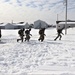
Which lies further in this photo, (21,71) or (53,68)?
(53,68)

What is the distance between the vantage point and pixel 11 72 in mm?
6332

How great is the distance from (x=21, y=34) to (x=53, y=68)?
12272 millimetres

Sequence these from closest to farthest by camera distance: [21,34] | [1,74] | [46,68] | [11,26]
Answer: [1,74] < [46,68] < [21,34] < [11,26]

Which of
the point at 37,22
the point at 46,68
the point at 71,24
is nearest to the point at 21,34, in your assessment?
the point at 46,68

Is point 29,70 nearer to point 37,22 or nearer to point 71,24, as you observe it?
point 71,24

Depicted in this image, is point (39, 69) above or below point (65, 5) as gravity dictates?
below

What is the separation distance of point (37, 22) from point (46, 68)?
8465 centimetres

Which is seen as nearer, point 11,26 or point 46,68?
point 46,68

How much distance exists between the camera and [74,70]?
21.4 feet

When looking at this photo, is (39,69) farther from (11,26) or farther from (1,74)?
(11,26)

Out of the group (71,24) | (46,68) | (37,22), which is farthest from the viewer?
(37,22)

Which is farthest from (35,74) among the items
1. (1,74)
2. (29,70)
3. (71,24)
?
(71,24)

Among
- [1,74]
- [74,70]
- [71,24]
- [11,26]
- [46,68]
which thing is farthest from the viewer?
Answer: [11,26]

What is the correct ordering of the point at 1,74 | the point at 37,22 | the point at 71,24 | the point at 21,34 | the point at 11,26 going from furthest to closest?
1. the point at 11,26
2. the point at 37,22
3. the point at 71,24
4. the point at 21,34
5. the point at 1,74
